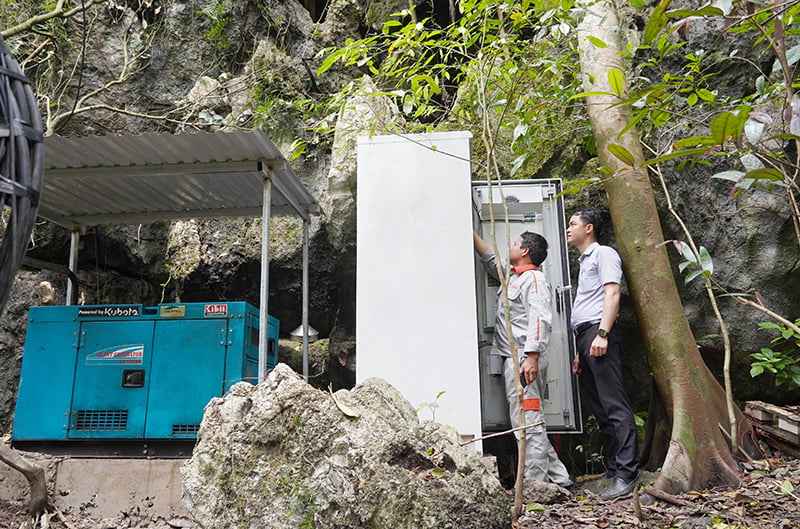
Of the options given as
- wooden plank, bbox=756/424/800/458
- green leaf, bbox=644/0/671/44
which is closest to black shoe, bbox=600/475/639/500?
wooden plank, bbox=756/424/800/458

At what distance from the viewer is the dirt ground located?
3.16 meters

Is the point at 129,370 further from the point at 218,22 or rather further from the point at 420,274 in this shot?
the point at 218,22

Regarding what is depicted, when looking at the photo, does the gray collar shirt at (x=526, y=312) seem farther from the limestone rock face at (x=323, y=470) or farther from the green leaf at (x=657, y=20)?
the green leaf at (x=657, y=20)

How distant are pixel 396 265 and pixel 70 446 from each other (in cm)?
295

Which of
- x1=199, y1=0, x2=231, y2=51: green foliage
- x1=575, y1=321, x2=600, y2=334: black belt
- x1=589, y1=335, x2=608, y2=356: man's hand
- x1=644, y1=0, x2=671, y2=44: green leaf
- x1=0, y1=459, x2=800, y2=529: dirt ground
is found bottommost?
x1=0, y1=459, x2=800, y2=529: dirt ground

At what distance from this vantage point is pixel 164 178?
508 cm

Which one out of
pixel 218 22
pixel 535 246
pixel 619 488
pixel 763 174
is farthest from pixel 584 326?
pixel 218 22

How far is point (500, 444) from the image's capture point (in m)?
5.27

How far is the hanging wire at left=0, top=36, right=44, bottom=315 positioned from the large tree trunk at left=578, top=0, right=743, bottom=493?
3.19 metres

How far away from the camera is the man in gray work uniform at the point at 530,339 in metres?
4.21

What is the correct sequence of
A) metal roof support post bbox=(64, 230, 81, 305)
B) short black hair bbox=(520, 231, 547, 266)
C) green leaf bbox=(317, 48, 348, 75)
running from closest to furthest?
green leaf bbox=(317, 48, 348, 75)
short black hair bbox=(520, 231, 547, 266)
metal roof support post bbox=(64, 230, 81, 305)

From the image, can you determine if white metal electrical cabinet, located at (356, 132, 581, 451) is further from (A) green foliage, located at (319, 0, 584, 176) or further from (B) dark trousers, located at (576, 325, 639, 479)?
(A) green foliage, located at (319, 0, 584, 176)

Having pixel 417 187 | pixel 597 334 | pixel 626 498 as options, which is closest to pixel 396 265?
pixel 417 187

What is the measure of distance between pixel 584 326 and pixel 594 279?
368 millimetres
